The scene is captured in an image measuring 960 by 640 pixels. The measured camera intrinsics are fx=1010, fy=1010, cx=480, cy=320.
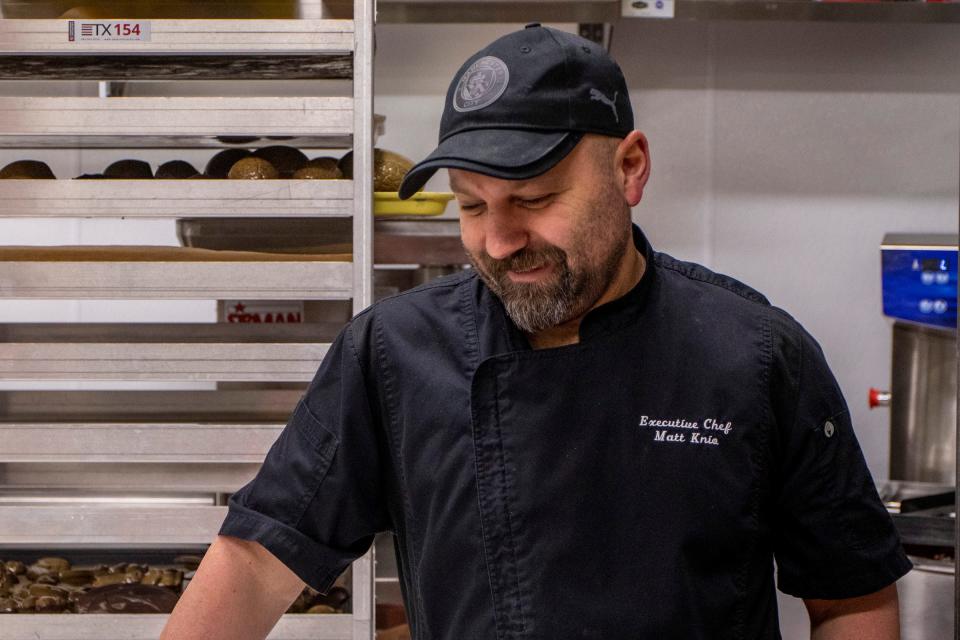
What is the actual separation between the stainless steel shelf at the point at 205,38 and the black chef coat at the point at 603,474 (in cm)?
80

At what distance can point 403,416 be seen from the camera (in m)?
1.04

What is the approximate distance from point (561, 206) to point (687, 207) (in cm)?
187

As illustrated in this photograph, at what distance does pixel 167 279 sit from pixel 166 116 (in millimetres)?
273

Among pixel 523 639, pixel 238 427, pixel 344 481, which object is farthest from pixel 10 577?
pixel 523 639

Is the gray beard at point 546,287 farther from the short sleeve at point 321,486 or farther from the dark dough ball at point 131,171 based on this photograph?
the dark dough ball at point 131,171

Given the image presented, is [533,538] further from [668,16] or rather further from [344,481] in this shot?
[668,16]

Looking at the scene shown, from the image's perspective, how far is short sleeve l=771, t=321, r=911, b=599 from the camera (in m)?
1.00

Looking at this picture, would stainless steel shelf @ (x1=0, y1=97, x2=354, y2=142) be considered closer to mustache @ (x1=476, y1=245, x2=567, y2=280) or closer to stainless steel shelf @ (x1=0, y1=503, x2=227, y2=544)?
stainless steel shelf @ (x1=0, y1=503, x2=227, y2=544)

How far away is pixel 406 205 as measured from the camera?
1847 mm

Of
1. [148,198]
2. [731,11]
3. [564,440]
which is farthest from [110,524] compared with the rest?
[731,11]

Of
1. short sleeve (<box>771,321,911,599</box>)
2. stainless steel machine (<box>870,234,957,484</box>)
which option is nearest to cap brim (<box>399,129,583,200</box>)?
short sleeve (<box>771,321,911,599</box>)

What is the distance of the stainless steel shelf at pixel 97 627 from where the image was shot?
166 centimetres

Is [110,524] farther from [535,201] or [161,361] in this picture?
[535,201]

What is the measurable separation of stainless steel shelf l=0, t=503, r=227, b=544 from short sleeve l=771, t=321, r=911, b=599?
3.31 ft
